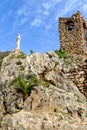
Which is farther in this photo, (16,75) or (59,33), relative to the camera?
(59,33)

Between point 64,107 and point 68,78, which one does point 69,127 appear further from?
point 68,78

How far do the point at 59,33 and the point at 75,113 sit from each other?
7883 mm

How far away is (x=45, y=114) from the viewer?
2080cm

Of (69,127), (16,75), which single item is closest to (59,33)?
(16,75)

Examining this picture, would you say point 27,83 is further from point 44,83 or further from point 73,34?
point 73,34

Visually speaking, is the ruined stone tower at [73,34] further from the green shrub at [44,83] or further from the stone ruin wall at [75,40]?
the green shrub at [44,83]

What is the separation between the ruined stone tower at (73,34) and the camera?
26.0 meters

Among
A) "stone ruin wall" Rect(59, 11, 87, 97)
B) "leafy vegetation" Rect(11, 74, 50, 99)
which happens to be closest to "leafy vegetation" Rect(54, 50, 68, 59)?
"stone ruin wall" Rect(59, 11, 87, 97)

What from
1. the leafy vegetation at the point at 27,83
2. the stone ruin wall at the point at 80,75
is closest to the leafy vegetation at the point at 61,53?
the stone ruin wall at the point at 80,75

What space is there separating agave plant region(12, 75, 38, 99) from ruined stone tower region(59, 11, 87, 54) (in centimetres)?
466

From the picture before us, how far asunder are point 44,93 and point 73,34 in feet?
22.1

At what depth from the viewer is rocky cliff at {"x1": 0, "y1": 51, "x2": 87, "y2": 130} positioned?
20359 millimetres

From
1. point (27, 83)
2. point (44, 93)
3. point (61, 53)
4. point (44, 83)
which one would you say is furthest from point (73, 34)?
point (44, 93)

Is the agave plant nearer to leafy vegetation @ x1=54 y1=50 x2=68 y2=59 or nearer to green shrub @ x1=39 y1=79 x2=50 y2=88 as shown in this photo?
green shrub @ x1=39 y1=79 x2=50 y2=88
